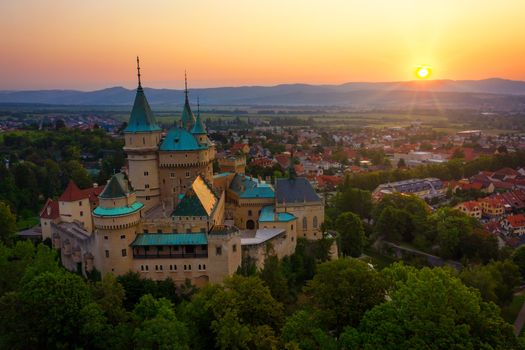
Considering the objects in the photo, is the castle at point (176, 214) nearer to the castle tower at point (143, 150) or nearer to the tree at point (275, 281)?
the castle tower at point (143, 150)

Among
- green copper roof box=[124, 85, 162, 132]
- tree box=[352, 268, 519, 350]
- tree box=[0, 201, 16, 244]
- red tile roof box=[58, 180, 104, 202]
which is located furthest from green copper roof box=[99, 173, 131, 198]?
tree box=[352, 268, 519, 350]

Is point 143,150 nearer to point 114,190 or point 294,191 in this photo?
point 114,190

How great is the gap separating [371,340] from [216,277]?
1628 cm

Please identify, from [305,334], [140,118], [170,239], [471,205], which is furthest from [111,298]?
[471,205]

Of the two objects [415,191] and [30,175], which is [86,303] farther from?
[415,191]

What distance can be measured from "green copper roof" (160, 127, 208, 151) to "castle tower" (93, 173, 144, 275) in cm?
905

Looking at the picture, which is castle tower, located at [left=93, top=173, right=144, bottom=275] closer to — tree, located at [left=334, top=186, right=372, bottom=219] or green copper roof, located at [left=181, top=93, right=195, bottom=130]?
green copper roof, located at [left=181, top=93, right=195, bottom=130]

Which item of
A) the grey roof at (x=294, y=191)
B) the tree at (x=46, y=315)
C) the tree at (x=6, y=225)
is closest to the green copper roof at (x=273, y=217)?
the grey roof at (x=294, y=191)

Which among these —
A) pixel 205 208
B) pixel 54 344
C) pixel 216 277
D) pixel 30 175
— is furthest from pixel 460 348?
pixel 30 175

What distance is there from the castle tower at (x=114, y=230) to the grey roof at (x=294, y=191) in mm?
14847

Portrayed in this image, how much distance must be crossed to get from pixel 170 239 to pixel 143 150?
11.0 metres

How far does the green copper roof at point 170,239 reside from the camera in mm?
38938

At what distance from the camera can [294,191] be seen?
4709 centimetres

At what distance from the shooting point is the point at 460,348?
24.6m
